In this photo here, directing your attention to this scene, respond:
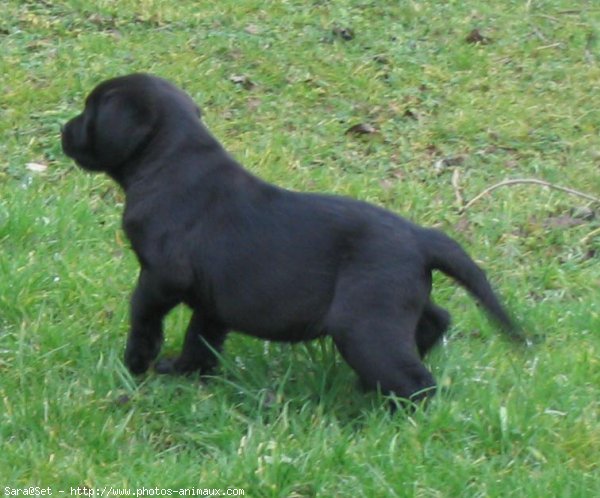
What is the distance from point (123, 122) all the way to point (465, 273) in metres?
1.38

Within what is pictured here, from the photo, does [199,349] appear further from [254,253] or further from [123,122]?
[123,122]

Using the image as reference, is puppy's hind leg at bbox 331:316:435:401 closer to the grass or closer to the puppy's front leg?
the grass

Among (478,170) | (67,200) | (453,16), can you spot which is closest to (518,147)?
(478,170)

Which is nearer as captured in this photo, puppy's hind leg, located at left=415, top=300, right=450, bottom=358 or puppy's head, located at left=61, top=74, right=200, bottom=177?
puppy's head, located at left=61, top=74, right=200, bottom=177

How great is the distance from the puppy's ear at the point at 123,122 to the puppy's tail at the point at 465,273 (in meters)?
1.10

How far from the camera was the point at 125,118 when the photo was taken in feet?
15.6

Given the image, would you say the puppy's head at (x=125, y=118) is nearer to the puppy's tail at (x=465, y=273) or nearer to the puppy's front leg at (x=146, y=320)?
the puppy's front leg at (x=146, y=320)

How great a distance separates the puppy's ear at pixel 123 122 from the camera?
4.74 m

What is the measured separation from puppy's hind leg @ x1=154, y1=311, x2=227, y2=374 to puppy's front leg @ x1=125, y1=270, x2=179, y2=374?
100 mm

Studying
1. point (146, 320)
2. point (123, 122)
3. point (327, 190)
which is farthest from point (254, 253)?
point (327, 190)

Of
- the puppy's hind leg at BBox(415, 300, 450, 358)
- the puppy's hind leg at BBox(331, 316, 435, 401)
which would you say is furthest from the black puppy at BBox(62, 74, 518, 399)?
the puppy's hind leg at BBox(415, 300, 450, 358)

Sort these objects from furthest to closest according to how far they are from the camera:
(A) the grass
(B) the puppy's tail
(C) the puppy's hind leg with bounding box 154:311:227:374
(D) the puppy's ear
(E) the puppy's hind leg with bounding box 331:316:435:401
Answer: (C) the puppy's hind leg with bounding box 154:311:227:374
(D) the puppy's ear
(B) the puppy's tail
(E) the puppy's hind leg with bounding box 331:316:435:401
(A) the grass

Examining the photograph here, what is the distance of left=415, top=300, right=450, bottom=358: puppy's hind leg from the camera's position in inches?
193

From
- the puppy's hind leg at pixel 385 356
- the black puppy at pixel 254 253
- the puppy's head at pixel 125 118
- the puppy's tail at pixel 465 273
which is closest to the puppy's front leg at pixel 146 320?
the black puppy at pixel 254 253
